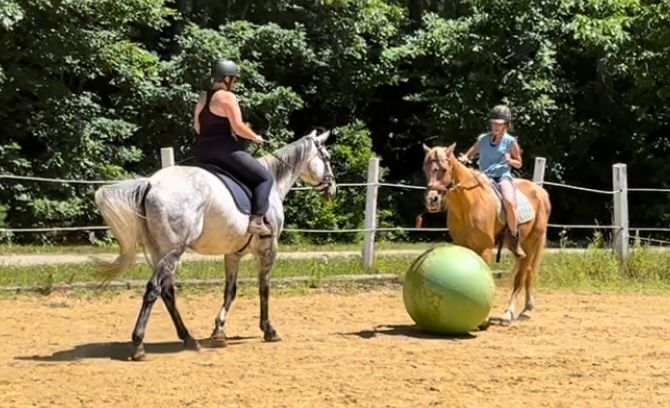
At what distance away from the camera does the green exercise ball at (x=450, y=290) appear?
992 cm

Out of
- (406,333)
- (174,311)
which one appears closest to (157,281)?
(174,311)

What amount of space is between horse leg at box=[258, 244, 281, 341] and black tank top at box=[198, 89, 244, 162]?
3.82ft

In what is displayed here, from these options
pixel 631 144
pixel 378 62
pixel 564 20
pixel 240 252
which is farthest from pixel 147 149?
pixel 240 252

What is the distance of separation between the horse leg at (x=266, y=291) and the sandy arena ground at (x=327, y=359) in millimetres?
130

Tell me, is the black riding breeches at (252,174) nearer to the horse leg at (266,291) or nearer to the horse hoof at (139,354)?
the horse leg at (266,291)

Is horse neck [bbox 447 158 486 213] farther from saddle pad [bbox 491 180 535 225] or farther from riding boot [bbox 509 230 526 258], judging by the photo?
riding boot [bbox 509 230 526 258]

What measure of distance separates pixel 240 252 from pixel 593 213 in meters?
17.5

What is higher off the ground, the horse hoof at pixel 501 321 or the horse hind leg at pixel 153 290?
the horse hind leg at pixel 153 290

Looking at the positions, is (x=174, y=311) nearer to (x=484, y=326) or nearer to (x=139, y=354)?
(x=139, y=354)

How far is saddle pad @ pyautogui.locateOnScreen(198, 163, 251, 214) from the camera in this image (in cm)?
939

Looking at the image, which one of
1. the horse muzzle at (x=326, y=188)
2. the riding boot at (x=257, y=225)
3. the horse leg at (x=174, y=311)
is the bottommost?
the horse leg at (x=174, y=311)

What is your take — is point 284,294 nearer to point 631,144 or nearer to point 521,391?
point 521,391

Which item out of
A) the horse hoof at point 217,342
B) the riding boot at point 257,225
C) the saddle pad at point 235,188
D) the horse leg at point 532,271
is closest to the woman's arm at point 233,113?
the saddle pad at point 235,188

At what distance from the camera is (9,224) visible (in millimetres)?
20281
